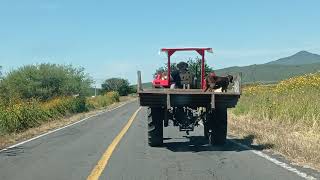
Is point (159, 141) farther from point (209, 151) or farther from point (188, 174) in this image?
point (188, 174)

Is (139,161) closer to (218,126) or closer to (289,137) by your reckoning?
(218,126)

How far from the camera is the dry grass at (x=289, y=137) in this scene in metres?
12.1

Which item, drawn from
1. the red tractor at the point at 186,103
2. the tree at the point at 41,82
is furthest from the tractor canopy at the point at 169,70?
the tree at the point at 41,82

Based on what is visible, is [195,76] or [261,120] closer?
[195,76]

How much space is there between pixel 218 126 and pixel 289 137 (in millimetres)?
2023

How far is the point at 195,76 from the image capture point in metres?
17.0

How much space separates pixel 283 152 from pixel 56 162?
5.20m

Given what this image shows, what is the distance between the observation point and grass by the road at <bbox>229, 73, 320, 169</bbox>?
13094 millimetres

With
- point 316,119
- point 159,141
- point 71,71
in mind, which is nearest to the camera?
point 159,141

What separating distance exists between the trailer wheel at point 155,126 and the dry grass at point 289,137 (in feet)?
9.03

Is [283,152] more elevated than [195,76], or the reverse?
[195,76]

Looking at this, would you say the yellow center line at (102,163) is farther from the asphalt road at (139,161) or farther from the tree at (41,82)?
the tree at (41,82)

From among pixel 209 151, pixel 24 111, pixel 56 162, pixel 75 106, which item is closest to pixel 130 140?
pixel 209 151

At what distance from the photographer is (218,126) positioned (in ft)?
50.8
